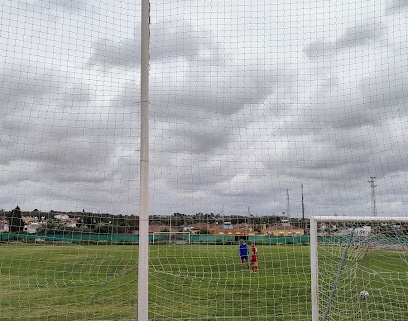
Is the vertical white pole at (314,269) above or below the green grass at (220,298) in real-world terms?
above

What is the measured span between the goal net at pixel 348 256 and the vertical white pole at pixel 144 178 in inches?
71.2

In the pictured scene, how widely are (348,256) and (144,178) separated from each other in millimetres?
2703

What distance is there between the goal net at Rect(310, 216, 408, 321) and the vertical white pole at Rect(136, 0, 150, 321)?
71.2 inches

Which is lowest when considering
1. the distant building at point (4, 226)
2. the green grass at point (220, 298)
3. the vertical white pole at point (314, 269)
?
the green grass at point (220, 298)

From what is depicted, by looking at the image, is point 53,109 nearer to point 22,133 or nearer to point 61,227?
point 22,133

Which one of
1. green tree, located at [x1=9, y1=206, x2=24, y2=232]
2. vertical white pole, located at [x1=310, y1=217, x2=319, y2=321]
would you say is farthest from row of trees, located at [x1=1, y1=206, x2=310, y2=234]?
vertical white pole, located at [x1=310, y1=217, x2=319, y2=321]

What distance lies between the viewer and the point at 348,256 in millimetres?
5082

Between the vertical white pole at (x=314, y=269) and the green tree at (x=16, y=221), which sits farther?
the green tree at (x=16, y=221)

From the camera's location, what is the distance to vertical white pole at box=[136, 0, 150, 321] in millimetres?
4051

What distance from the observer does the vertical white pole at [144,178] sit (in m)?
4.05

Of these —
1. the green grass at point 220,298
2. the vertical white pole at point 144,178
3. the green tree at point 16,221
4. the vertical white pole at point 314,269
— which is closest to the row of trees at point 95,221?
the green tree at point 16,221

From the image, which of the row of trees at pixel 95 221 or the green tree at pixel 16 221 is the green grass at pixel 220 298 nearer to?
the row of trees at pixel 95 221

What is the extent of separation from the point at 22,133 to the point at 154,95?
5.18 feet

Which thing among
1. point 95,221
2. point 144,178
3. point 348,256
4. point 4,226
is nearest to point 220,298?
point 348,256
